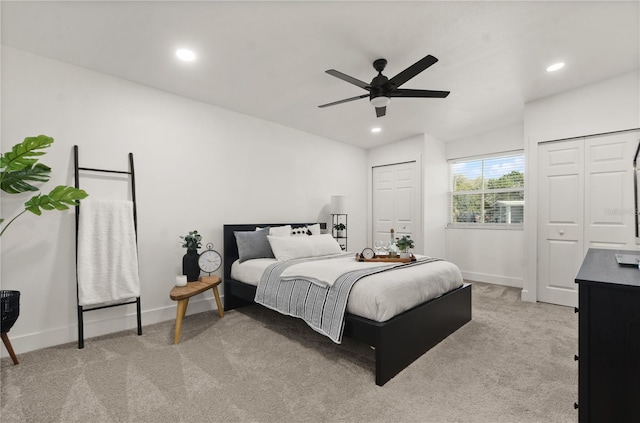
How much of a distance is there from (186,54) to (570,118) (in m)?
4.45

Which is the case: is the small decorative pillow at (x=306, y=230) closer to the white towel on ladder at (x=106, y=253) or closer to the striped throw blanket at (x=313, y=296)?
the striped throw blanket at (x=313, y=296)

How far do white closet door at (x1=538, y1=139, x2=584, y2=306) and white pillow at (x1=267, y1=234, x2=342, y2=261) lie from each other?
2829 millimetres

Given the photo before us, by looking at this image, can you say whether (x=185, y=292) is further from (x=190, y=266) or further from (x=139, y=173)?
(x=139, y=173)

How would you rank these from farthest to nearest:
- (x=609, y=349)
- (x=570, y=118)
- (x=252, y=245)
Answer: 1. (x=570, y=118)
2. (x=252, y=245)
3. (x=609, y=349)

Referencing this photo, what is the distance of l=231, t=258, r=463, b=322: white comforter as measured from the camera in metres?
2.17

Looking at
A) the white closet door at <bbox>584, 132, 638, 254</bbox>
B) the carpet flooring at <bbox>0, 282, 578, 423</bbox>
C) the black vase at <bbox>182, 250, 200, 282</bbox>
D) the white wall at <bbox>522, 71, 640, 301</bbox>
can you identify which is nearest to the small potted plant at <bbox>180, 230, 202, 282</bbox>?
the black vase at <bbox>182, 250, 200, 282</bbox>

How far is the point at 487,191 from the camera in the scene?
5195 millimetres

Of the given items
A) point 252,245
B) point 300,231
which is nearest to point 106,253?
point 252,245

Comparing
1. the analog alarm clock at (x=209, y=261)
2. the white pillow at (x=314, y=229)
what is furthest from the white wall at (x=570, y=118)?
the analog alarm clock at (x=209, y=261)

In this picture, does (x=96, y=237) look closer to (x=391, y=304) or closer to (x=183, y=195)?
(x=183, y=195)

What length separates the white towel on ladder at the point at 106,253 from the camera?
2.68 m

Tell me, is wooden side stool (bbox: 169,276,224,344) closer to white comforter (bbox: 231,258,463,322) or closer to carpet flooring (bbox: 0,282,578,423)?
carpet flooring (bbox: 0,282,578,423)

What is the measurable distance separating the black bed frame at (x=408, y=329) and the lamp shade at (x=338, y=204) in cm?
216

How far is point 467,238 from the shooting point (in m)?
5.36
